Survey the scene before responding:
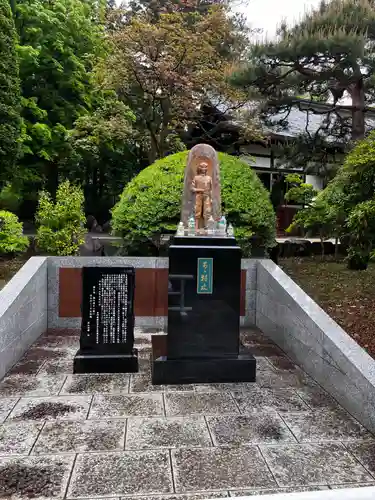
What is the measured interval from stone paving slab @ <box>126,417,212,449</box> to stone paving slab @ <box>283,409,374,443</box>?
2.70ft

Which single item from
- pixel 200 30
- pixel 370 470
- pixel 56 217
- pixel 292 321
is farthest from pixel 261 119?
pixel 370 470

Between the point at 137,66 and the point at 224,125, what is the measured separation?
5.01 m

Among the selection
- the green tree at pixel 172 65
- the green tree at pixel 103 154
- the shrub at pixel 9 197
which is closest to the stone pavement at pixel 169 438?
the green tree at pixel 172 65

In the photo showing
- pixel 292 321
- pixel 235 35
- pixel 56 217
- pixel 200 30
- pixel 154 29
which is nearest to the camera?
pixel 292 321

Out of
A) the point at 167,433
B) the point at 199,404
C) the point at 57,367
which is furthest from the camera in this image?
the point at 57,367

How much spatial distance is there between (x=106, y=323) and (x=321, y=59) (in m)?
8.45

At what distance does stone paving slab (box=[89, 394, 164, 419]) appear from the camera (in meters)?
4.07

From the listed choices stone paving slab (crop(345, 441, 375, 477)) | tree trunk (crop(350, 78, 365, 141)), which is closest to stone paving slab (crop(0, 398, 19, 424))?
stone paving slab (crop(345, 441, 375, 477))

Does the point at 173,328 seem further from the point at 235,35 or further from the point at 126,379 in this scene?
the point at 235,35

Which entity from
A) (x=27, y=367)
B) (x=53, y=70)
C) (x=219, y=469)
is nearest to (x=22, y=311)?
(x=27, y=367)

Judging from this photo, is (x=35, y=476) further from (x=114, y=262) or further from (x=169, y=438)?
(x=114, y=262)

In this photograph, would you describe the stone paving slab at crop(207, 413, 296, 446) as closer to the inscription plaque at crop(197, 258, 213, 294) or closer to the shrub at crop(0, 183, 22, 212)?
the inscription plaque at crop(197, 258, 213, 294)

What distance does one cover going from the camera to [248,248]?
8.35 m

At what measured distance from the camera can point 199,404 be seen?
434 cm
